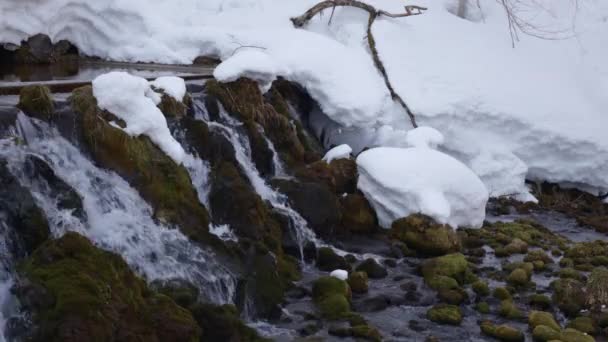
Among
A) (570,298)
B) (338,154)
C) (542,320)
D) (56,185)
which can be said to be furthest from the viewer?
(338,154)

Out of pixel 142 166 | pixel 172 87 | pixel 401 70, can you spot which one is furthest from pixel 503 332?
pixel 401 70

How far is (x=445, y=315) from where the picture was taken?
6828mm

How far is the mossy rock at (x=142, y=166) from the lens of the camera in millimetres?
7000

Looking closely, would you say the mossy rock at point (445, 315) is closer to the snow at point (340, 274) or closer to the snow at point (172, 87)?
the snow at point (340, 274)

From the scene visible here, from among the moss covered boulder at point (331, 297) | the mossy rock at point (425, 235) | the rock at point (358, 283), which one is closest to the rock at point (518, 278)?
the mossy rock at point (425, 235)

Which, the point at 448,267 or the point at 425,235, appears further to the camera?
the point at 425,235

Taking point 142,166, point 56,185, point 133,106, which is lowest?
point 142,166

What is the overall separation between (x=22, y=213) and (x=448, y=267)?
4407 millimetres

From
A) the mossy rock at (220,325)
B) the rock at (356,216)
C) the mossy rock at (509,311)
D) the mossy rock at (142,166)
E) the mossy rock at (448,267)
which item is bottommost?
the rock at (356,216)

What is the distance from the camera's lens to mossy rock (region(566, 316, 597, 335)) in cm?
674

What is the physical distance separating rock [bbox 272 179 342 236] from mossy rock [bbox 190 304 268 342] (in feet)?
9.78

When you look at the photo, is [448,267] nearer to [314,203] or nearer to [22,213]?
[314,203]

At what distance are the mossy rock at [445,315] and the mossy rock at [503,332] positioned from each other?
0.85 ft

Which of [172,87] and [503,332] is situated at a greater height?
[172,87]
